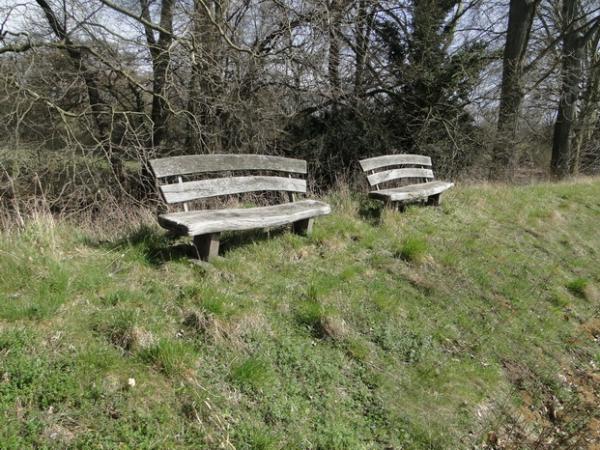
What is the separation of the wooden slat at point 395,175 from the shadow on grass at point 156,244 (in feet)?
7.35

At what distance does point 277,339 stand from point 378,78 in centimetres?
791

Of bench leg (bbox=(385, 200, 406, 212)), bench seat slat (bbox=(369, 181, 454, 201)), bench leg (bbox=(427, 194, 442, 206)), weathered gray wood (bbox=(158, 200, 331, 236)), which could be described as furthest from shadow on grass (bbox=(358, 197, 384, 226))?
weathered gray wood (bbox=(158, 200, 331, 236))

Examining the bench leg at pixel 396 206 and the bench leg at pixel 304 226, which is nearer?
the bench leg at pixel 304 226

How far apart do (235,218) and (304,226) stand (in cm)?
110

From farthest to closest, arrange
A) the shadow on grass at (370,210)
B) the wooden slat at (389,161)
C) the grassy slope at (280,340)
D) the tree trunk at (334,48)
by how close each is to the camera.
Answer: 1. the tree trunk at (334,48)
2. the wooden slat at (389,161)
3. the shadow on grass at (370,210)
4. the grassy slope at (280,340)

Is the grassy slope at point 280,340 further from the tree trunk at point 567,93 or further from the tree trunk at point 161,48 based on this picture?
the tree trunk at point 567,93

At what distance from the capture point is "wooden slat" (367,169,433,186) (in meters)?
5.81

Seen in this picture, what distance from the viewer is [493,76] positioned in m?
10.8

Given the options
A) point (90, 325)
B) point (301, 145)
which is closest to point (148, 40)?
point (301, 145)

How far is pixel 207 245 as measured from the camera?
11.9 feet

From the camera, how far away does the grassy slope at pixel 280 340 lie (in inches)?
84.5

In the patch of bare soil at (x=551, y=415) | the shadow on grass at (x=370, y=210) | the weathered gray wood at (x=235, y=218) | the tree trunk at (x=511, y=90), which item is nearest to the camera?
the patch of bare soil at (x=551, y=415)

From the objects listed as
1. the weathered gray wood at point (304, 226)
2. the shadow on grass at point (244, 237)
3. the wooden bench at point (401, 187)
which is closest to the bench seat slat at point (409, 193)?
the wooden bench at point (401, 187)

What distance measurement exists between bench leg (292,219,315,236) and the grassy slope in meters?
0.11
